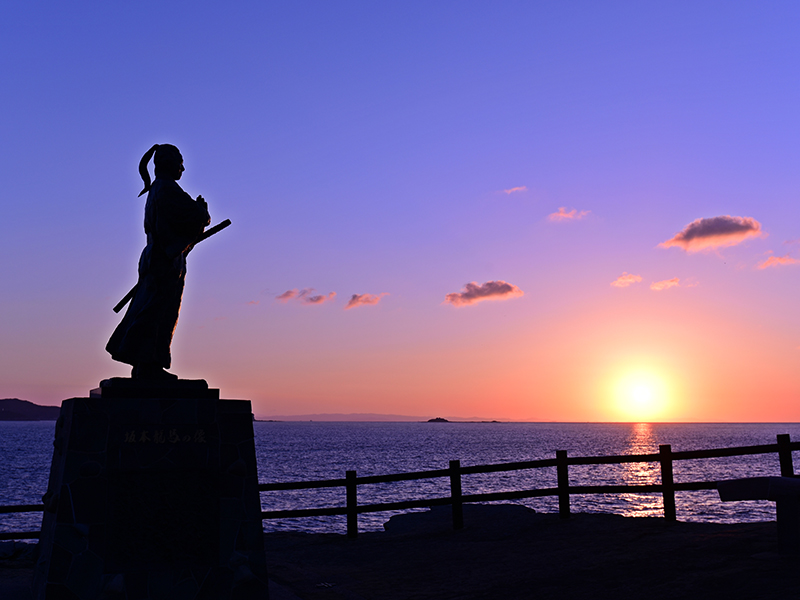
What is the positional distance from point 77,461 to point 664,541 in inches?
269

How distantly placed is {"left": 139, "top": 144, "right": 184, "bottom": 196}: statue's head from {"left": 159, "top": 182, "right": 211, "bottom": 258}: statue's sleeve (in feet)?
0.82

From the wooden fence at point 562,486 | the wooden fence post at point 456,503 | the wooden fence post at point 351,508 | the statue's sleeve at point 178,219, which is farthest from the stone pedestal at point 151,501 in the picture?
the wooden fence post at point 456,503

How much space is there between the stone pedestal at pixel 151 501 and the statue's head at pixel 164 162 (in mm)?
2340

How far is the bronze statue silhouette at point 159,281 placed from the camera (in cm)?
736

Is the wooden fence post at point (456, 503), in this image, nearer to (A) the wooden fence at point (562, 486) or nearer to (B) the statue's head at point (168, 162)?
(A) the wooden fence at point (562, 486)

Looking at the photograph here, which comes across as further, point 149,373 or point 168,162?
point 168,162

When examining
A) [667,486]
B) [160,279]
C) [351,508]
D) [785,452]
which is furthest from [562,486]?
[160,279]

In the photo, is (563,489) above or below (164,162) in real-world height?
below

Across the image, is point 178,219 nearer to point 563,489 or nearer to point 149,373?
point 149,373

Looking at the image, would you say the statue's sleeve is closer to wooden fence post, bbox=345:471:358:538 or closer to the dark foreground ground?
the dark foreground ground

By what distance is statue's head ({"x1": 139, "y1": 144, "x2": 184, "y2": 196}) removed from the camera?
7828mm

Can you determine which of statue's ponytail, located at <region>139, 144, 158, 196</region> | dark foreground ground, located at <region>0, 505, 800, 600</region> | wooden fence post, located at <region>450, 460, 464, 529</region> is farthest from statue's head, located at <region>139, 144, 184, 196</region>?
wooden fence post, located at <region>450, 460, 464, 529</region>

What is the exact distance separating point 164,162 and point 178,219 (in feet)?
2.50

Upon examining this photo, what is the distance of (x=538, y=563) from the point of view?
8.62 metres
